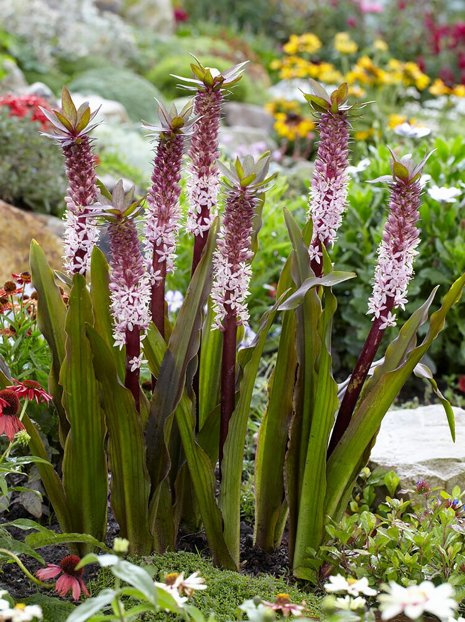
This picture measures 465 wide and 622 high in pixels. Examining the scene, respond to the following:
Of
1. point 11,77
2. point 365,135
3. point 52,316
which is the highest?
point 11,77

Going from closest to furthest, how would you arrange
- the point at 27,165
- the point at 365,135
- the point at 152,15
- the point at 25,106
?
1. the point at 27,165
2. the point at 25,106
3. the point at 365,135
4. the point at 152,15

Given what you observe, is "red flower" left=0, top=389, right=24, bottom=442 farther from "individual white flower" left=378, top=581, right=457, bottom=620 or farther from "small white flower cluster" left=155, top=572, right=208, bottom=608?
"individual white flower" left=378, top=581, right=457, bottom=620

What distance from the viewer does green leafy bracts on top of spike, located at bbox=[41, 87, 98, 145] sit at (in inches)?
83.5

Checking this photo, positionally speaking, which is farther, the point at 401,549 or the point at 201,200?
the point at 401,549

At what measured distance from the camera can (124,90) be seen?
949 cm

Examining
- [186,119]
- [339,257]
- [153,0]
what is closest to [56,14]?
[153,0]

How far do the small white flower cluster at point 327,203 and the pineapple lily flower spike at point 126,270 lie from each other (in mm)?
479

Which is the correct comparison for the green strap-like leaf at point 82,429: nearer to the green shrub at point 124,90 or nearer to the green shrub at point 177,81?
the green shrub at point 124,90

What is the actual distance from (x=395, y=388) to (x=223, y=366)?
0.46 metres

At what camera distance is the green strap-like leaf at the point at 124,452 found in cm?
224

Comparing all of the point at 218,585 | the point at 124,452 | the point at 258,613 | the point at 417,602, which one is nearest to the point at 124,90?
the point at 124,452


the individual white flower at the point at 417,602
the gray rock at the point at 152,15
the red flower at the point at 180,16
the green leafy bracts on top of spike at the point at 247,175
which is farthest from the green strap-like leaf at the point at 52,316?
the red flower at the point at 180,16

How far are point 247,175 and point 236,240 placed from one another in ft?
0.52

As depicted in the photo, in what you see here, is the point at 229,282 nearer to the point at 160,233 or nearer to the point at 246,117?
the point at 160,233
